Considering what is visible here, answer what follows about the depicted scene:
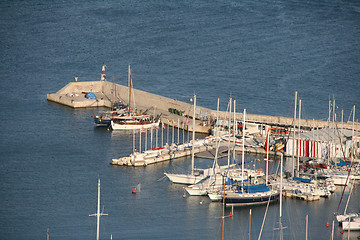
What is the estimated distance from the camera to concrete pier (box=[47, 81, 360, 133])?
62156mm

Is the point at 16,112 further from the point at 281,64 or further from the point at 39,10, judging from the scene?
the point at 39,10

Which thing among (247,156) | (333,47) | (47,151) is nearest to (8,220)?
(47,151)

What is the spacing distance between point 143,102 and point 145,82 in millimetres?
11885

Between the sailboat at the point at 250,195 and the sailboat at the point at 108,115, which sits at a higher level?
the sailboat at the point at 108,115

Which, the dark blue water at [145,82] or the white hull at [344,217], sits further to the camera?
the dark blue water at [145,82]

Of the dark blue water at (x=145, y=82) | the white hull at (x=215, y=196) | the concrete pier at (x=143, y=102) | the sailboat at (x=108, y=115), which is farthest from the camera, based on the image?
the sailboat at (x=108, y=115)

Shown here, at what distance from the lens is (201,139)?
59156 mm

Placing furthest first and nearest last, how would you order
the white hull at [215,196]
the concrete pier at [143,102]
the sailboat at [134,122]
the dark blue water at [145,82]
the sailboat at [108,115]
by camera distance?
the sailboat at [108,115]
the sailboat at [134,122]
the concrete pier at [143,102]
the white hull at [215,196]
the dark blue water at [145,82]

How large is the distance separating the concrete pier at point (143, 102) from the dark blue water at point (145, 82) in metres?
2.06

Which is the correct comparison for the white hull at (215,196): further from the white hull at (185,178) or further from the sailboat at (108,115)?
the sailboat at (108,115)

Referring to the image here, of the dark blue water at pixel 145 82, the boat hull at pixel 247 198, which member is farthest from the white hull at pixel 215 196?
the boat hull at pixel 247 198

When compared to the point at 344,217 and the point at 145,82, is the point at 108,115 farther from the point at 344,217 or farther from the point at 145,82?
the point at 344,217

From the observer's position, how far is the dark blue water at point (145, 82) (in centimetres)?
4497

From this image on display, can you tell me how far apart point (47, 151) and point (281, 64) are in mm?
34121
